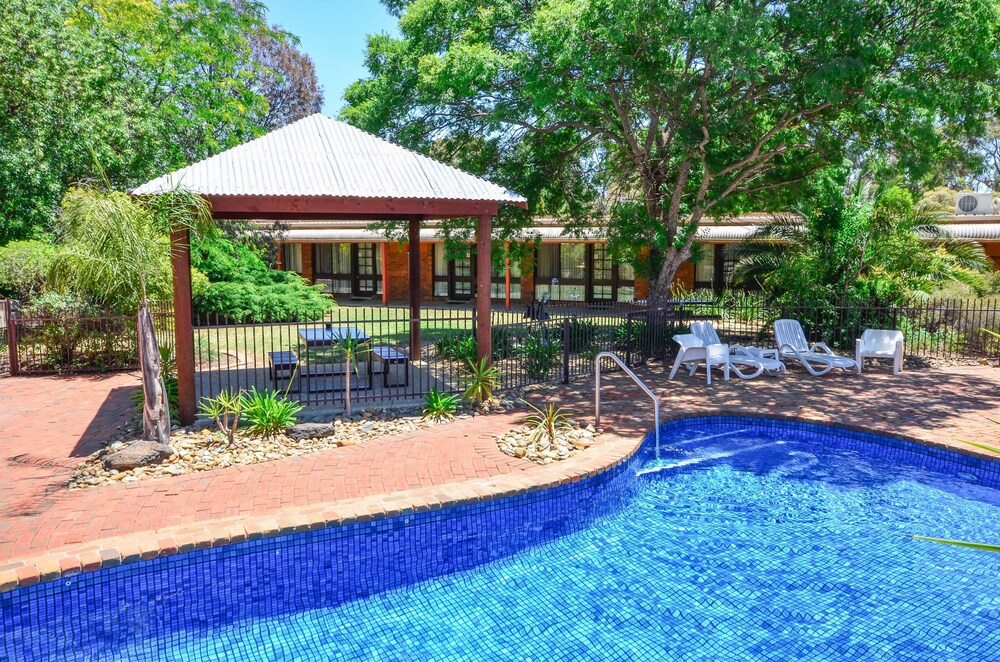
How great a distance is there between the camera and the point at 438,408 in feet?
26.9

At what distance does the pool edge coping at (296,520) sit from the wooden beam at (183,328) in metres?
2.81

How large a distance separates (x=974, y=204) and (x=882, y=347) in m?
13.5

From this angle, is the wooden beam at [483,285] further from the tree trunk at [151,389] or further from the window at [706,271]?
the window at [706,271]

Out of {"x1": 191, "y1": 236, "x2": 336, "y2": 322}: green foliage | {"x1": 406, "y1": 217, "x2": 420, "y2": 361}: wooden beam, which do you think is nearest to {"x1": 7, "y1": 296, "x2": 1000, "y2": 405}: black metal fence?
{"x1": 406, "y1": 217, "x2": 420, "y2": 361}: wooden beam

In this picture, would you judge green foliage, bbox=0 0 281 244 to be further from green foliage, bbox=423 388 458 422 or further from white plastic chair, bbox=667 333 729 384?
white plastic chair, bbox=667 333 729 384

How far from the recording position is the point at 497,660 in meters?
4.21

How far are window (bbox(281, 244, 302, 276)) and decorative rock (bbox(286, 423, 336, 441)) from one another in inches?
901

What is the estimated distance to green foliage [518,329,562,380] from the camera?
10.5 meters

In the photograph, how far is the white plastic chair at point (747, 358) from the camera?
10945 millimetres

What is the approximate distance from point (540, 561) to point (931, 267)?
1166 centimetres

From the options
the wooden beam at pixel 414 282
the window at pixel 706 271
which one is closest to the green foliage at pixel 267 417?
the wooden beam at pixel 414 282

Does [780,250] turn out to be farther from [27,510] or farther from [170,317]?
[27,510]

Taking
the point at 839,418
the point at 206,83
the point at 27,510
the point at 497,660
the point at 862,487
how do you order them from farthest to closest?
the point at 206,83, the point at 839,418, the point at 862,487, the point at 27,510, the point at 497,660

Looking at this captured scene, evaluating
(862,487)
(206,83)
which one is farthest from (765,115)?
(206,83)
